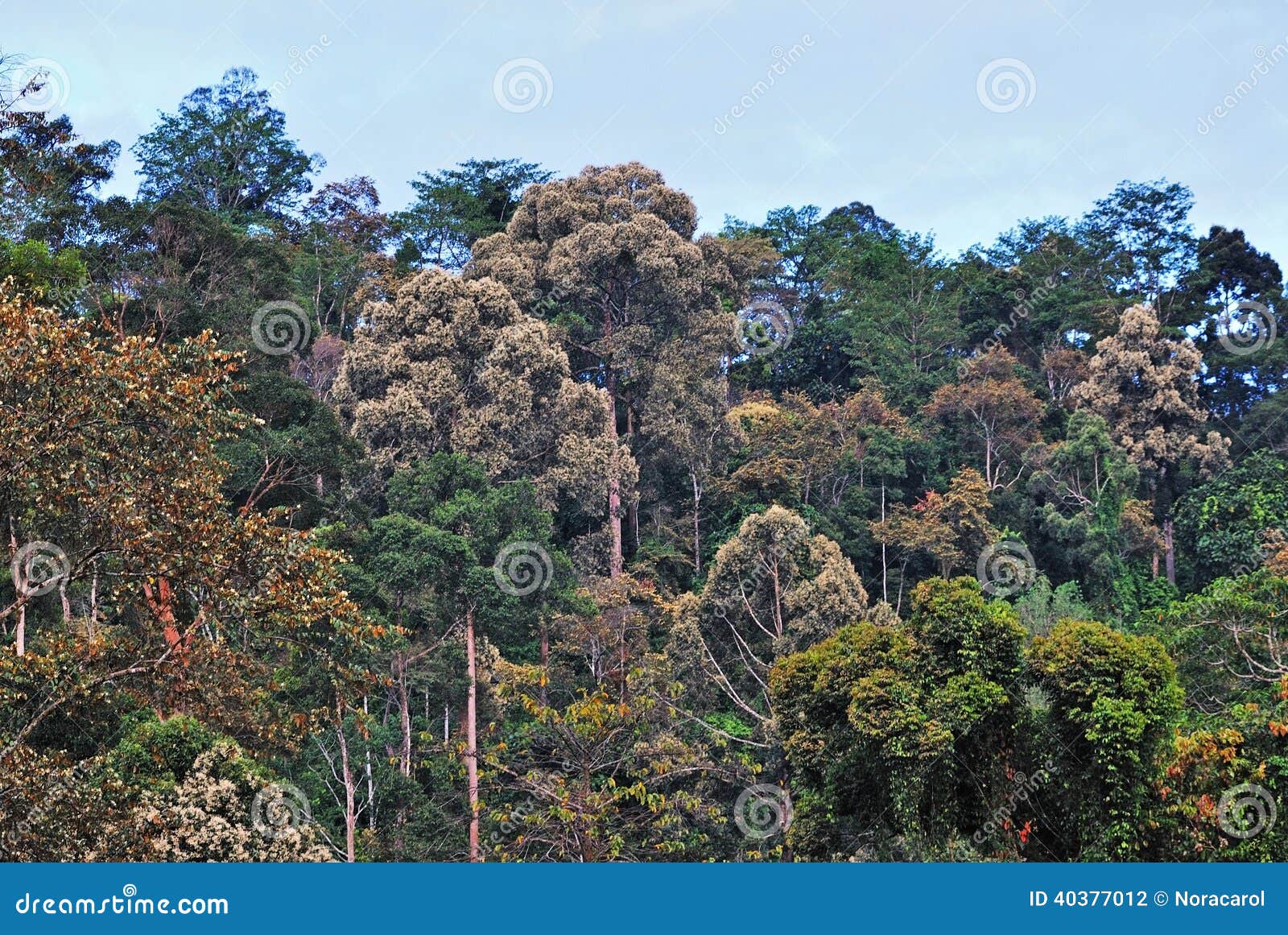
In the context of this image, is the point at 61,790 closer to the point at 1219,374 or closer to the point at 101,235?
the point at 101,235

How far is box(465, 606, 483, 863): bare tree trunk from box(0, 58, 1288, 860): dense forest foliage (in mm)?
90

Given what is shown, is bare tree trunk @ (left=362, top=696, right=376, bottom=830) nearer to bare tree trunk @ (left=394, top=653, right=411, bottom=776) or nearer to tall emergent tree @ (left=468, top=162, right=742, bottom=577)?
bare tree trunk @ (left=394, top=653, right=411, bottom=776)

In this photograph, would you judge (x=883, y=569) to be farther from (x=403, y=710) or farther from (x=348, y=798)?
(x=348, y=798)

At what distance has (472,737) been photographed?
72.7ft

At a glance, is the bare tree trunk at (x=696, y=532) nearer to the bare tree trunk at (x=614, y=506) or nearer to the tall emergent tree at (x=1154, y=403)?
the bare tree trunk at (x=614, y=506)

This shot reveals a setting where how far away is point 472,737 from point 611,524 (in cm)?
746

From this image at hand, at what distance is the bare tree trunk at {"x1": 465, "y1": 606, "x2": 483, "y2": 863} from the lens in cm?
2125

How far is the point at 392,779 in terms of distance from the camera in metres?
22.0

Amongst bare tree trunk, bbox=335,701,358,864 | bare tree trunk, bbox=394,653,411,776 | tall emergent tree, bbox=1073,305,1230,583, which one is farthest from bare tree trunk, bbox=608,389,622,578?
tall emergent tree, bbox=1073,305,1230,583

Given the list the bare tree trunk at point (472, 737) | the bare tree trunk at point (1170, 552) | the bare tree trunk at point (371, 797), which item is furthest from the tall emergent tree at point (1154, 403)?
the bare tree trunk at point (371, 797)

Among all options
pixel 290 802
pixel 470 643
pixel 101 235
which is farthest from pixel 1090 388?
pixel 290 802

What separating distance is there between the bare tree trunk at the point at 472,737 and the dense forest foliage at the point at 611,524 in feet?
0.30

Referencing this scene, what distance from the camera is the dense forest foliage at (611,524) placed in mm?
12828

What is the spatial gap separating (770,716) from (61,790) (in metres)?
12.8
